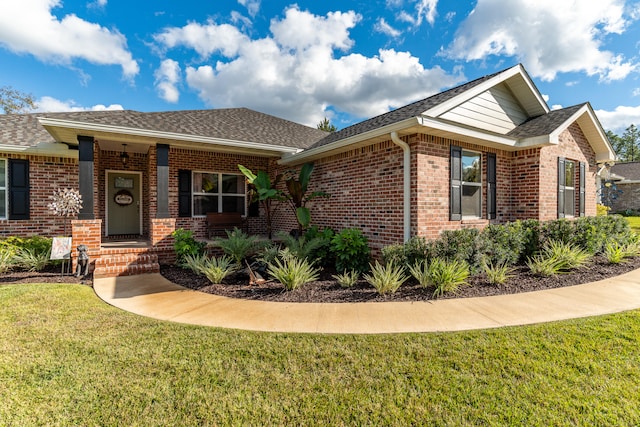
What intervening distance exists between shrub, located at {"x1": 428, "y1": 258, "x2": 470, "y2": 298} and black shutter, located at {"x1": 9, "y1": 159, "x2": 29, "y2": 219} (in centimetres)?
1045

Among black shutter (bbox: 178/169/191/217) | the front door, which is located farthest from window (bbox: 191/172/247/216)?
the front door

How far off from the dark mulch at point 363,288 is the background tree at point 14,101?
3014 centimetres

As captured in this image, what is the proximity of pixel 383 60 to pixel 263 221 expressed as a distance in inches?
310

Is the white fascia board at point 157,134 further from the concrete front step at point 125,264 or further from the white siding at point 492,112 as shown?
the white siding at point 492,112

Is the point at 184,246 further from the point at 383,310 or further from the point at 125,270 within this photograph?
the point at 383,310

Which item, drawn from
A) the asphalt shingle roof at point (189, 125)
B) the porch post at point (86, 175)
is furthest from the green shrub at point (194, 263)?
the asphalt shingle roof at point (189, 125)

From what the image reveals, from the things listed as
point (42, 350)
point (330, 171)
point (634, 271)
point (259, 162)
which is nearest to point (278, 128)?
point (259, 162)

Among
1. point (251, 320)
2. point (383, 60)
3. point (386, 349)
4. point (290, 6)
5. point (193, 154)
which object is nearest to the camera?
point (386, 349)

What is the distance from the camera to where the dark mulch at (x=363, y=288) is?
4848 millimetres

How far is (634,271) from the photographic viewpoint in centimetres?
625

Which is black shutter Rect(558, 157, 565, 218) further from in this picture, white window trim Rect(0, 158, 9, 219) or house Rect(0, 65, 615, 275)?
white window trim Rect(0, 158, 9, 219)

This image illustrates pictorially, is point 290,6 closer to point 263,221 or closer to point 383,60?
point 383,60

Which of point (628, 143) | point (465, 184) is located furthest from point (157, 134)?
point (628, 143)

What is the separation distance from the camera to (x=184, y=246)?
7328 millimetres
